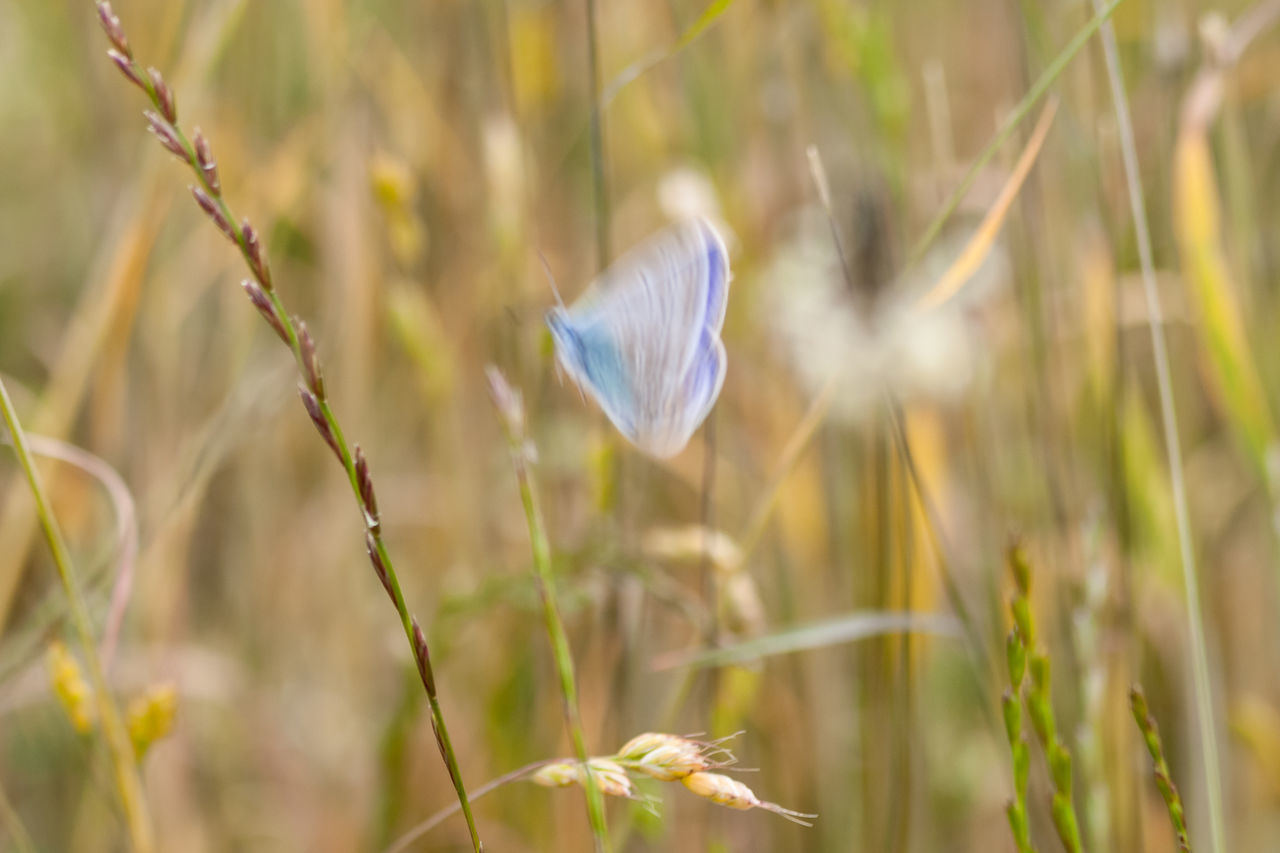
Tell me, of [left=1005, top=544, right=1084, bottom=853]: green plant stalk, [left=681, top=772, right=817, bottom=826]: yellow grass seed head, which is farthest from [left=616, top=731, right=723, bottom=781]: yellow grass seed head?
[left=1005, top=544, right=1084, bottom=853]: green plant stalk

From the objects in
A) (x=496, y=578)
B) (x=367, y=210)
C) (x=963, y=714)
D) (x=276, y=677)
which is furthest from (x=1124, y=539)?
(x=276, y=677)

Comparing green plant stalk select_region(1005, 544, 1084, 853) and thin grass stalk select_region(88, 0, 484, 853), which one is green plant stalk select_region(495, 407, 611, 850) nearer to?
thin grass stalk select_region(88, 0, 484, 853)

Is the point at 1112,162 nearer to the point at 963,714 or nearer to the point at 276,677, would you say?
the point at 963,714

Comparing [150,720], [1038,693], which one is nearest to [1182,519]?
[1038,693]

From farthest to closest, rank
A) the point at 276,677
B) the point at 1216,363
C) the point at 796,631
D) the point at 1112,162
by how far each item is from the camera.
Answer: the point at 276,677 → the point at 1112,162 → the point at 1216,363 → the point at 796,631

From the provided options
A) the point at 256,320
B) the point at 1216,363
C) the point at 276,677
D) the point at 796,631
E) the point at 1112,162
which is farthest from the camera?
the point at 276,677

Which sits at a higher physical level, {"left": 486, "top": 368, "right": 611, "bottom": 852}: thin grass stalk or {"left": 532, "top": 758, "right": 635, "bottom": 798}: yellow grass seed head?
{"left": 486, "top": 368, "right": 611, "bottom": 852}: thin grass stalk
